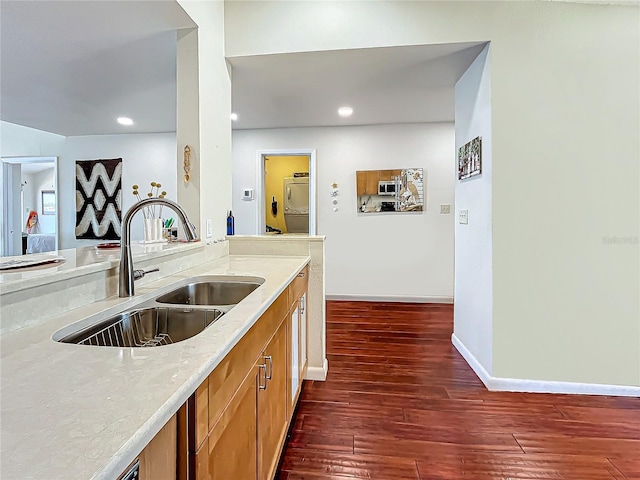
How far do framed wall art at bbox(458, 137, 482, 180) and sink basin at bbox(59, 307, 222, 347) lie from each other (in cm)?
214

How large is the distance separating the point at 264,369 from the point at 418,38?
233 cm

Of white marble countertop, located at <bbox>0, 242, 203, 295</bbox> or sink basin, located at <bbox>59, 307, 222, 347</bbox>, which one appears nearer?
white marble countertop, located at <bbox>0, 242, 203, 295</bbox>

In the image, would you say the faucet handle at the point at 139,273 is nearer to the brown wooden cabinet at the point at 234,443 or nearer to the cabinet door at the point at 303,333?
the brown wooden cabinet at the point at 234,443

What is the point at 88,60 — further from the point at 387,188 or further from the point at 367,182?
the point at 387,188

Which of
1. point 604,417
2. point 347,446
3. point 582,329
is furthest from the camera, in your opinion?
point 582,329

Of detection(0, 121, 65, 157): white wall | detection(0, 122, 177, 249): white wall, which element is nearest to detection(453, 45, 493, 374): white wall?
detection(0, 122, 177, 249): white wall

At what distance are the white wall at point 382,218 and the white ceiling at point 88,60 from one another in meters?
1.62

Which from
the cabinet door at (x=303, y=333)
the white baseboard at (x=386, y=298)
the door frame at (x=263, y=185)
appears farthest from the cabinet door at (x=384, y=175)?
the cabinet door at (x=303, y=333)

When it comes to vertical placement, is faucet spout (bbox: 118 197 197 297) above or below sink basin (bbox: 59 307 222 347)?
above

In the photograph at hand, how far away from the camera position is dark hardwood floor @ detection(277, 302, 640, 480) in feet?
5.47

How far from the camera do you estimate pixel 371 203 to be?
4816 millimetres

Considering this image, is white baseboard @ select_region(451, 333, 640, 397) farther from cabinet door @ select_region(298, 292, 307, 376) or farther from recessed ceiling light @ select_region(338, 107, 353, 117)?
recessed ceiling light @ select_region(338, 107, 353, 117)

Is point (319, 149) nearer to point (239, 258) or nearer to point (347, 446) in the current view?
point (239, 258)

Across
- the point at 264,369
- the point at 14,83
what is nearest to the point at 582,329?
the point at 264,369
